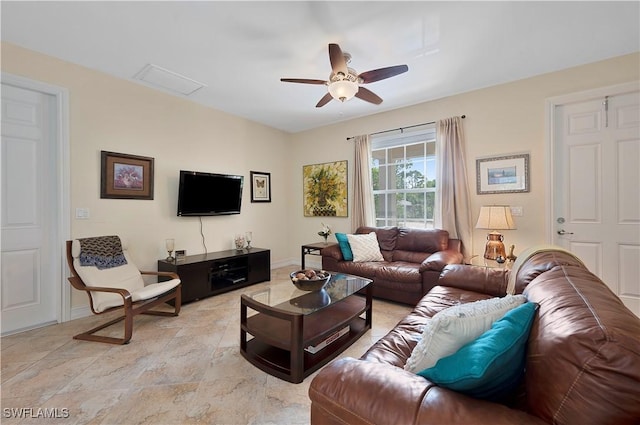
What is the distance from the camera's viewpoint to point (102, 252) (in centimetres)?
274

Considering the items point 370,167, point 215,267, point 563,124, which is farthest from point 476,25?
point 215,267

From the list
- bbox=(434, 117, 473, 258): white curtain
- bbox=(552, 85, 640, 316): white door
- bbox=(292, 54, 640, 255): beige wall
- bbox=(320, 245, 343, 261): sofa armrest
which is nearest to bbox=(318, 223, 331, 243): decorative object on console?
bbox=(320, 245, 343, 261): sofa armrest

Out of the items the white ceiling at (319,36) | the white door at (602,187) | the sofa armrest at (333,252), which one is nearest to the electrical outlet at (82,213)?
the white ceiling at (319,36)

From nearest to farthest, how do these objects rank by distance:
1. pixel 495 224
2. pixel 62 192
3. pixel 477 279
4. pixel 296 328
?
1. pixel 296 328
2. pixel 477 279
3. pixel 62 192
4. pixel 495 224

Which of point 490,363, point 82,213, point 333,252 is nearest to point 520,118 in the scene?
point 333,252

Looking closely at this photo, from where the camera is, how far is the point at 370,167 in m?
4.52

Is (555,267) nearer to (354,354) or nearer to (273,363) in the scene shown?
(354,354)

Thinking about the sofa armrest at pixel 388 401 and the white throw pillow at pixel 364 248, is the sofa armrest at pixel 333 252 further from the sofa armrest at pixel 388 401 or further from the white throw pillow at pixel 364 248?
the sofa armrest at pixel 388 401

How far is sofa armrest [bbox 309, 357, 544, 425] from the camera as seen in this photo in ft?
2.58

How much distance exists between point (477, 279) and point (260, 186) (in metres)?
3.74

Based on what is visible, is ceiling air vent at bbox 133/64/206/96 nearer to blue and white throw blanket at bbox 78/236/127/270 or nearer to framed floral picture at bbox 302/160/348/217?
blue and white throw blanket at bbox 78/236/127/270

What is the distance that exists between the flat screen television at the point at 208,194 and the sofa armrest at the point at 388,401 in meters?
3.38

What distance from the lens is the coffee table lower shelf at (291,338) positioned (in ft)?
6.02

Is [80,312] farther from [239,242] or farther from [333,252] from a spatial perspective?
[333,252]
